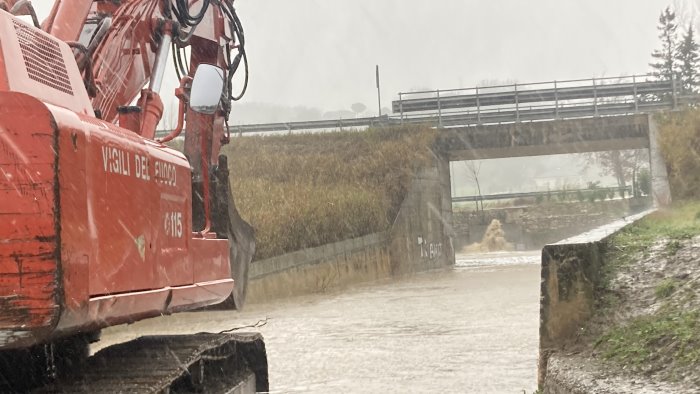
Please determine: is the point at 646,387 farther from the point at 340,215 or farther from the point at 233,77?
the point at 340,215

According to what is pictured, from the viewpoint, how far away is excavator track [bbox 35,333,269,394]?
156 inches

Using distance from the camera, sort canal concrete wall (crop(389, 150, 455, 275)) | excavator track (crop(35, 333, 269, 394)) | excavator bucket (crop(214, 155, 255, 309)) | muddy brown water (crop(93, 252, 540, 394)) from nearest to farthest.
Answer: excavator track (crop(35, 333, 269, 394))
excavator bucket (crop(214, 155, 255, 309))
muddy brown water (crop(93, 252, 540, 394))
canal concrete wall (crop(389, 150, 455, 275))

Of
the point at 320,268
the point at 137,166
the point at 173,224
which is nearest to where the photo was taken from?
the point at 137,166

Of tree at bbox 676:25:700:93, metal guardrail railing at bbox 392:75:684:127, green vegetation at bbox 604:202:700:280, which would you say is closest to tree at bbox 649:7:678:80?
tree at bbox 676:25:700:93

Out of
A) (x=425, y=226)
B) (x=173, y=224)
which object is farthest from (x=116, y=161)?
(x=425, y=226)

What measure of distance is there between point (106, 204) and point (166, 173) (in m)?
0.88

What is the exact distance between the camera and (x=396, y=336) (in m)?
12.2

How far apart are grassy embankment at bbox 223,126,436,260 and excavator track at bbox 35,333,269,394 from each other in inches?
496

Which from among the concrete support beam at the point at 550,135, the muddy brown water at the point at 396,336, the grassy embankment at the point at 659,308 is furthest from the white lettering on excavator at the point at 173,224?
the concrete support beam at the point at 550,135

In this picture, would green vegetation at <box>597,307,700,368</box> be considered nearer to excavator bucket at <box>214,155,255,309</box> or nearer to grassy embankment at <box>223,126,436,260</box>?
excavator bucket at <box>214,155,255,309</box>

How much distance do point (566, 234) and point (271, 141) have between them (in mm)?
22797

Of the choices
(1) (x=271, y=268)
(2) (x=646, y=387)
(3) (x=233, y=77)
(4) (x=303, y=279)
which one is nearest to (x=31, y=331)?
(2) (x=646, y=387)

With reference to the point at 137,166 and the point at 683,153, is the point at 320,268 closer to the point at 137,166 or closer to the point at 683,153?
the point at 683,153

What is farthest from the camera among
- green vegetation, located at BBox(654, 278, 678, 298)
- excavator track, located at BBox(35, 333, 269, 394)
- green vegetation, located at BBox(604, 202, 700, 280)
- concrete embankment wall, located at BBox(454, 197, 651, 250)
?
concrete embankment wall, located at BBox(454, 197, 651, 250)
